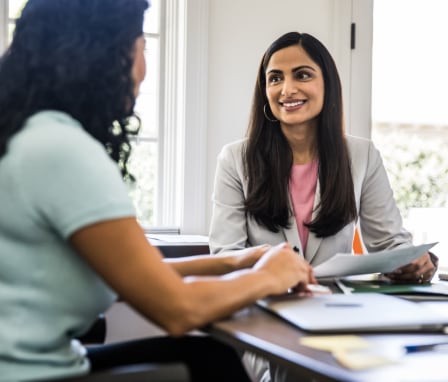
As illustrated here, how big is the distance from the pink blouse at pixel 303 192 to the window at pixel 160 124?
0.96 meters

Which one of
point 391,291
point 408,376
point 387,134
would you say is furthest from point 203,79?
point 408,376

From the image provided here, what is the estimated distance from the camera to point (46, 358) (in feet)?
2.82

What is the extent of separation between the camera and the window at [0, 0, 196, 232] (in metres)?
2.79

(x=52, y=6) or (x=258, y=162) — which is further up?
(x=52, y=6)

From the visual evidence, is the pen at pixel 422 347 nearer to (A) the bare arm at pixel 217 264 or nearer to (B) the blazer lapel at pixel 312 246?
(A) the bare arm at pixel 217 264

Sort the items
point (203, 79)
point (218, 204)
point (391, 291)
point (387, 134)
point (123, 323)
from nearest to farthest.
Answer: point (391, 291) < point (123, 323) < point (218, 204) < point (203, 79) < point (387, 134)

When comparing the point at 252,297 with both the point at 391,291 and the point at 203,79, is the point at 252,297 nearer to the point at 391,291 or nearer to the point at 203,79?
the point at 391,291

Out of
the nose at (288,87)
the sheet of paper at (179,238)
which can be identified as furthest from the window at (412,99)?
the nose at (288,87)

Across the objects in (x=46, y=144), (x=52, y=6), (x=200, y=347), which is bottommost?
(x=200, y=347)

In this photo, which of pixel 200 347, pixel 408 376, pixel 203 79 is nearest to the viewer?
pixel 408 376

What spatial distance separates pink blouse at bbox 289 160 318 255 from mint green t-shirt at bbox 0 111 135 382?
3.31ft

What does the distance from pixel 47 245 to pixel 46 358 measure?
6.1 inches

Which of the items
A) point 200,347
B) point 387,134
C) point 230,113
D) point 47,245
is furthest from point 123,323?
point 387,134

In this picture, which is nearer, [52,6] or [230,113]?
[52,6]
